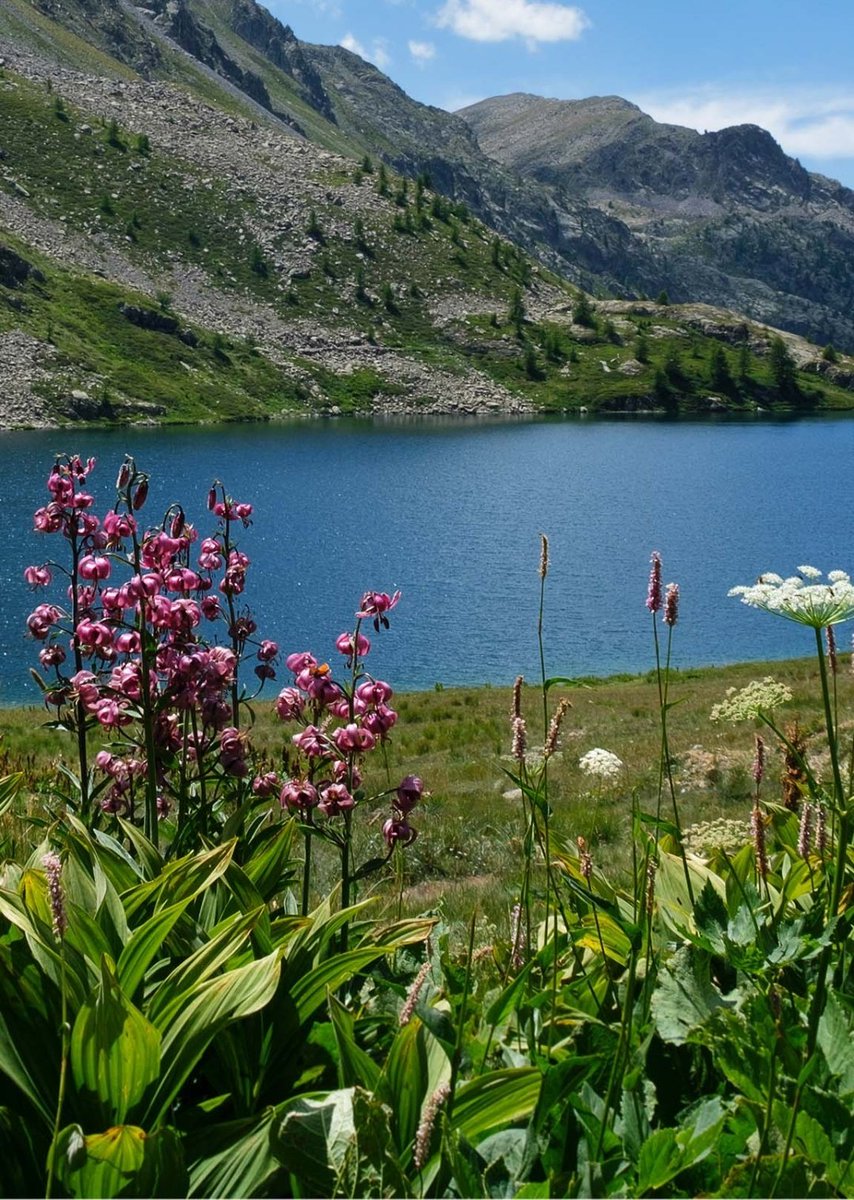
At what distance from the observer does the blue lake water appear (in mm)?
40156

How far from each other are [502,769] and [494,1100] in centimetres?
96

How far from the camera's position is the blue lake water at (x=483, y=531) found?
4016cm

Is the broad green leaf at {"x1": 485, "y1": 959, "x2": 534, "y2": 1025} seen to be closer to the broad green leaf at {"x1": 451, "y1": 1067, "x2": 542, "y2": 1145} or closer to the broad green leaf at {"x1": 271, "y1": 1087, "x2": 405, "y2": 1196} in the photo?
the broad green leaf at {"x1": 451, "y1": 1067, "x2": 542, "y2": 1145}

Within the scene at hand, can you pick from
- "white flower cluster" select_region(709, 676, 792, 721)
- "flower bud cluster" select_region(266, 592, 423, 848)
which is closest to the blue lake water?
"flower bud cluster" select_region(266, 592, 423, 848)

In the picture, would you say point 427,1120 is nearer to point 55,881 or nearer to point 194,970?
point 55,881

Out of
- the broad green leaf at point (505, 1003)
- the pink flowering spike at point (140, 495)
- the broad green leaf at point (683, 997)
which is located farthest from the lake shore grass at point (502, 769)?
the pink flowering spike at point (140, 495)

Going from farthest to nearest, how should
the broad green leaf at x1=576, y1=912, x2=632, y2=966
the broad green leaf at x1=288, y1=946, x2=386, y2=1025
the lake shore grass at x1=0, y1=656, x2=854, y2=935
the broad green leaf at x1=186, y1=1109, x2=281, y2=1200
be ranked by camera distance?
the lake shore grass at x1=0, y1=656, x2=854, y2=935 < the broad green leaf at x1=576, y1=912, x2=632, y2=966 < the broad green leaf at x1=288, y1=946, x2=386, y2=1025 < the broad green leaf at x1=186, y1=1109, x2=281, y2=1200

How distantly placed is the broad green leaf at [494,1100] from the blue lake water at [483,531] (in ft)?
35.8

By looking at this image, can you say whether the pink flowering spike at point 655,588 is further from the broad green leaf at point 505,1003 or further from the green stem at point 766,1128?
the green stem at point 766,1128

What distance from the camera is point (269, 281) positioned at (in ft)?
557

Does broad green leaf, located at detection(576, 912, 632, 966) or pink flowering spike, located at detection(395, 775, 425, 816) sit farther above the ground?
pink flowering spike, located at detection(395, 775, 425, 816)

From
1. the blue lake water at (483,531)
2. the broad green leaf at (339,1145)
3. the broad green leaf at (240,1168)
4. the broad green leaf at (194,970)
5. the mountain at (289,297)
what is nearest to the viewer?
the broad green leaf at (339,1145)

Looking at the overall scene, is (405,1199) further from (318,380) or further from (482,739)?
(318,380)

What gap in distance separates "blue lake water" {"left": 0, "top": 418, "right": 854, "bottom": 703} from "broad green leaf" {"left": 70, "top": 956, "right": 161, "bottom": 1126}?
10436 millimetres
